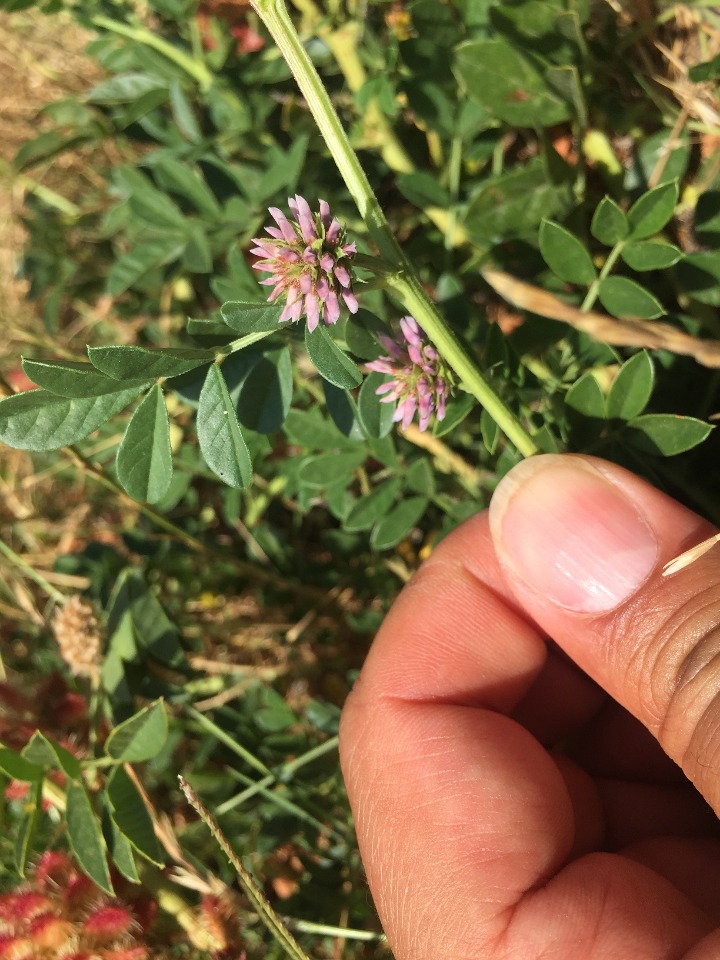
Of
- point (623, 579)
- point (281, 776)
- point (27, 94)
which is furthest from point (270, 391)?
point (27, 94)

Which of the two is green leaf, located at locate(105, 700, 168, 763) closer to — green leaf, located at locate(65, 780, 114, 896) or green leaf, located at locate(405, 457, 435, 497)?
green leaf, located at locate(65, 780, 114, 896)

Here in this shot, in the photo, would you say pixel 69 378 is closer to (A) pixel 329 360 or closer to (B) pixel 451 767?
(A) pixel 329 360

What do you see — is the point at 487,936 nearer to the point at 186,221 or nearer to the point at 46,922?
the point at 46,922

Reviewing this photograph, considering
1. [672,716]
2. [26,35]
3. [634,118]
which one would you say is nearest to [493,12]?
[634,118]

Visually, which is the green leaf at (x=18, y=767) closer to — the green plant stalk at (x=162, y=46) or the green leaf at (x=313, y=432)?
the green leaf at (x=313, y=432)

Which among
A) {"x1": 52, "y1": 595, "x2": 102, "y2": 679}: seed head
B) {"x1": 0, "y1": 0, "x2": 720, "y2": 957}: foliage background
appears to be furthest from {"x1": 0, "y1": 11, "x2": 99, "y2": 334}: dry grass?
{"x1": 52, "y1": 595, "x2": 102, "y2": 679}: seed head
